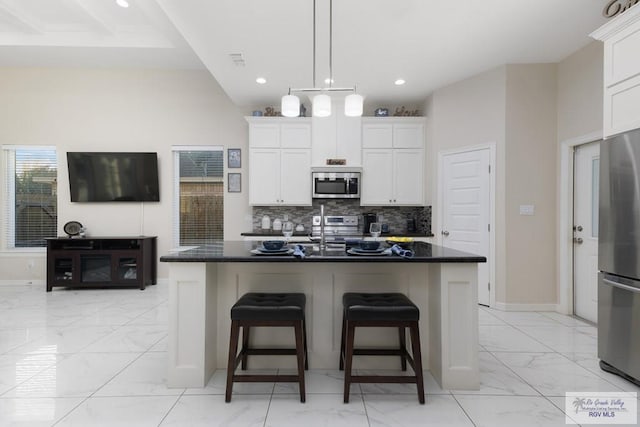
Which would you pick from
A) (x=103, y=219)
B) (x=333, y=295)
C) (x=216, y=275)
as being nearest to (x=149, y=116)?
(x=103, y=219)

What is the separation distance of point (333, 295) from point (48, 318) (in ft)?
11.2

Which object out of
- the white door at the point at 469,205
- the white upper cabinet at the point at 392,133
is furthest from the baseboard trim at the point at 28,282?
the white door at the point at 469,205

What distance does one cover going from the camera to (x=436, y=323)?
2.15 meters

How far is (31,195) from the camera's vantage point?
17.2 feet

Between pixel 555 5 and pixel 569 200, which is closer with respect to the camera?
pixel 555 5

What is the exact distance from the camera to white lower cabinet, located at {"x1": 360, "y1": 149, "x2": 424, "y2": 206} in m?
4.82

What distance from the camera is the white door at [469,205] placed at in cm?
399

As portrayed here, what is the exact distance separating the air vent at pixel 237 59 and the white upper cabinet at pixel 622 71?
3.20 metres

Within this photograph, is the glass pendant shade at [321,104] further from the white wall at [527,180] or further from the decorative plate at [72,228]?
the decorative plate at [72,228]

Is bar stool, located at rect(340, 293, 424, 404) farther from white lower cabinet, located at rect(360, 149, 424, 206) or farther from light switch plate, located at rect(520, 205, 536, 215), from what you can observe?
white lower cabinet, located at rect(360, 149, 424, 206)

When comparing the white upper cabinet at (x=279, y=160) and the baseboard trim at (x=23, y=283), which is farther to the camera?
the baseboard trim at (x=23, y=283)

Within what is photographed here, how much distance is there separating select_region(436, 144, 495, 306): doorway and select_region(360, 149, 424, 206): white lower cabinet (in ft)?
1.44

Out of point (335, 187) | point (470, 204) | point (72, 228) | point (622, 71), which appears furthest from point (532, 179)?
point (72, 228)

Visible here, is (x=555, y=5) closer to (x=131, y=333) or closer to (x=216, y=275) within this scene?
(x=216, y=275)
